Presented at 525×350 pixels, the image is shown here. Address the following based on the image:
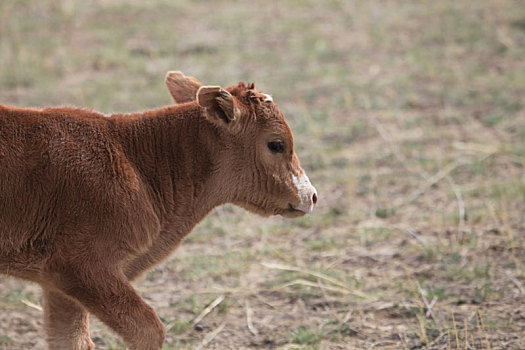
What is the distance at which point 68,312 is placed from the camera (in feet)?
16.3

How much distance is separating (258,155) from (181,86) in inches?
30.8

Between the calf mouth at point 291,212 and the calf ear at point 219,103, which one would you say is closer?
the calf ear at point 219,103

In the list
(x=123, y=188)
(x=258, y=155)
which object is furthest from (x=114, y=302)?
(x=258, y=155)

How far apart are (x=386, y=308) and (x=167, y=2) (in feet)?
33.7

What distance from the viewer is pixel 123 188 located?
15.2 ft

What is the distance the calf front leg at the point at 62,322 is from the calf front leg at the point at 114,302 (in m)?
0.60

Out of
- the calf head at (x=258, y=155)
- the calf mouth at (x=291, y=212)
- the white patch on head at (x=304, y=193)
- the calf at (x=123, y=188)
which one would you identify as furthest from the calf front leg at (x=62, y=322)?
the white patch on head at (x=304, y=193)

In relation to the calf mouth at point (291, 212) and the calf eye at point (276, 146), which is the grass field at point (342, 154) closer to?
the calf mouth at point (291, 212)

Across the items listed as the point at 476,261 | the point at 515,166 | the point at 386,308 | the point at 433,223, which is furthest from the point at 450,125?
the point at 386,308

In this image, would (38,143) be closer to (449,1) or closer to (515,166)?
(515,166)

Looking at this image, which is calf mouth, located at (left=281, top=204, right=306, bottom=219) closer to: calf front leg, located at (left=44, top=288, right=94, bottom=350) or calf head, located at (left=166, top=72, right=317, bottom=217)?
calf head, located at (left=166, top=72, right=317, bottom=217)

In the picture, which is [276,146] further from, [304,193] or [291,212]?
[291,212]

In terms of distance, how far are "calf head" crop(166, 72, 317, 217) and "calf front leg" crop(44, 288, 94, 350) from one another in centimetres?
122

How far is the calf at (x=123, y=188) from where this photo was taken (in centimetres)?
440
